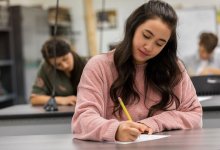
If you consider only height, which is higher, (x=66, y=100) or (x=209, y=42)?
(x=209, y=42)

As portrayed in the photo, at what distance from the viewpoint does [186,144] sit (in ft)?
4.19

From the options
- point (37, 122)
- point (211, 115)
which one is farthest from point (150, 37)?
point (37, 122)

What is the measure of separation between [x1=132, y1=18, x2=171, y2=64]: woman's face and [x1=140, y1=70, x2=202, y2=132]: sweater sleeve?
0.20 meters

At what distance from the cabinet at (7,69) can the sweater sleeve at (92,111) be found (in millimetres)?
3210

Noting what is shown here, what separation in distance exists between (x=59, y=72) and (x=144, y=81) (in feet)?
4.71

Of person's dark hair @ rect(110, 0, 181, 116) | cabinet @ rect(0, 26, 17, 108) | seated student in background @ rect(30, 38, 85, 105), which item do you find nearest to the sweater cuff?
person's dark hair @ rect(110, 0, 181, 116)

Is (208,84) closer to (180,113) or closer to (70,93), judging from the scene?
(70,93)

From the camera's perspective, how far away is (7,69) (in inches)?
193

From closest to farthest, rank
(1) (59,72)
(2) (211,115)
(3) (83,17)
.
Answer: (2) (211,115) → (1) (59,72) → (3) (83,17)

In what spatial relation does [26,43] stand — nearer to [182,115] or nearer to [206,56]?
[206,56]

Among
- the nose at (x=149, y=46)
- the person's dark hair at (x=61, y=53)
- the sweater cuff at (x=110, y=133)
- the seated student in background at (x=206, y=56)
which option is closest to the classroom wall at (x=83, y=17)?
the seated student in background at (x=206, y=56)

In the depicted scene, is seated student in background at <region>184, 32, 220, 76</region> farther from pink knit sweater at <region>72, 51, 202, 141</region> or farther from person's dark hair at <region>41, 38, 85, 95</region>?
pink knit sweater at <region>72, 51, 202, 141</region>

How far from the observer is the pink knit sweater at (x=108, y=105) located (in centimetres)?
151

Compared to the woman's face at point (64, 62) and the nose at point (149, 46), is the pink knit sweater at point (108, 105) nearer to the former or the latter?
the nose at point (149, 46)
